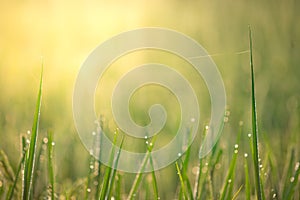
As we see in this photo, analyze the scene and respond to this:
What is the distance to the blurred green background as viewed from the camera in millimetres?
1722

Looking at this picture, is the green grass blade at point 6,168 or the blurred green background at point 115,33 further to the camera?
the blurred green background at point 115,33

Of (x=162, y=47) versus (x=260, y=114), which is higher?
(x=162, y=47)

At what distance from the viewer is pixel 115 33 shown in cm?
284

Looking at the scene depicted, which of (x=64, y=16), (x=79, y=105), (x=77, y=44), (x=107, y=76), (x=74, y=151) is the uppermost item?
(x=64, y=16)

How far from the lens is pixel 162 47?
282 cm

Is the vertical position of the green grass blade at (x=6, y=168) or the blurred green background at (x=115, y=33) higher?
the blurred green background at (x=115, y=33)

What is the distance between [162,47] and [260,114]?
103cm

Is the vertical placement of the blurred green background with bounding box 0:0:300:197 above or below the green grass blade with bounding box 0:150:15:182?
above

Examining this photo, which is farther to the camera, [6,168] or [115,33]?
[115,33]

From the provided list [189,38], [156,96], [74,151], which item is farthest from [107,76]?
[74,151]

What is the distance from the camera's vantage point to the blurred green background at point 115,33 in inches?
67.8

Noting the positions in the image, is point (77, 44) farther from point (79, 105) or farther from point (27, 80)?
point (79, 105)

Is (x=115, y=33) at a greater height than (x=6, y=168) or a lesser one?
greater

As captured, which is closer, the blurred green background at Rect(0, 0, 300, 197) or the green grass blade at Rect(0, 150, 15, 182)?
the green grass blade at Rect(0, 150, 15, 182)
